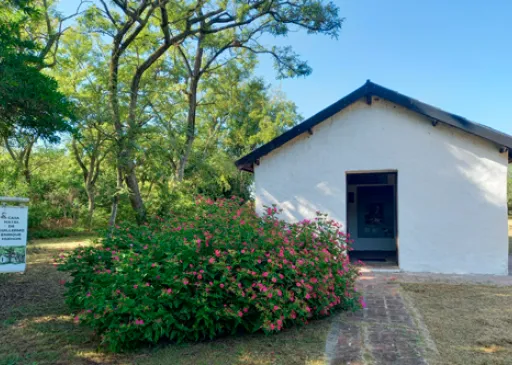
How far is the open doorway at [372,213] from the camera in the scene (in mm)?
11711

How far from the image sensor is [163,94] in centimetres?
1655

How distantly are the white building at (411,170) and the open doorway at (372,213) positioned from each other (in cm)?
297

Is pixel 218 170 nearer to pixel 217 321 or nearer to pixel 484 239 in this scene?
pixel 484 239

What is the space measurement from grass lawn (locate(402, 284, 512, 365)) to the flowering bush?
4.57ft

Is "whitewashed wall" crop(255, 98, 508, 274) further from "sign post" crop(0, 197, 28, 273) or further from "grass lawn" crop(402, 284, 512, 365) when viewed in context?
"sign post" crop(0, 197, 28, 273)

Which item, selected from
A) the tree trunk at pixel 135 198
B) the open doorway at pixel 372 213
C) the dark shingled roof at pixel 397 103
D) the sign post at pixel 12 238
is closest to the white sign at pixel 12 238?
the sign post at pixel 12 238

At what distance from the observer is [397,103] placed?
8375 millimetres

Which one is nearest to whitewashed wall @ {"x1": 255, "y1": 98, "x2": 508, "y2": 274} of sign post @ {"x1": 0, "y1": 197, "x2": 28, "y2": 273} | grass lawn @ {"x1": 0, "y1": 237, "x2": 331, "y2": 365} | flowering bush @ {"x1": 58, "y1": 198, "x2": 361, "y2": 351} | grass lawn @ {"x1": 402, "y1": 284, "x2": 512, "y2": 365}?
grass lawn @ {"x1": 402, "y1": 284, "x2": 512, "y2": 365}

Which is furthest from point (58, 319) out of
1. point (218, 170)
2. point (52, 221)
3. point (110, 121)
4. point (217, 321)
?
point (52, 221)

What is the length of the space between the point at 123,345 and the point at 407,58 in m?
12.2

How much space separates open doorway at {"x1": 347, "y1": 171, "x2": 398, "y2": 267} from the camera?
11711 millimetres

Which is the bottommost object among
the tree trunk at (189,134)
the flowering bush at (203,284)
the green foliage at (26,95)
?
the flowering bush at (203,284)

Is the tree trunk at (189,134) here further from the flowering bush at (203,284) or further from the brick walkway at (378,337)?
the brick walkway at (378,337)

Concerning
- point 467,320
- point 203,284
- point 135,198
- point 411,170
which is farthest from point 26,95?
point 135,198
